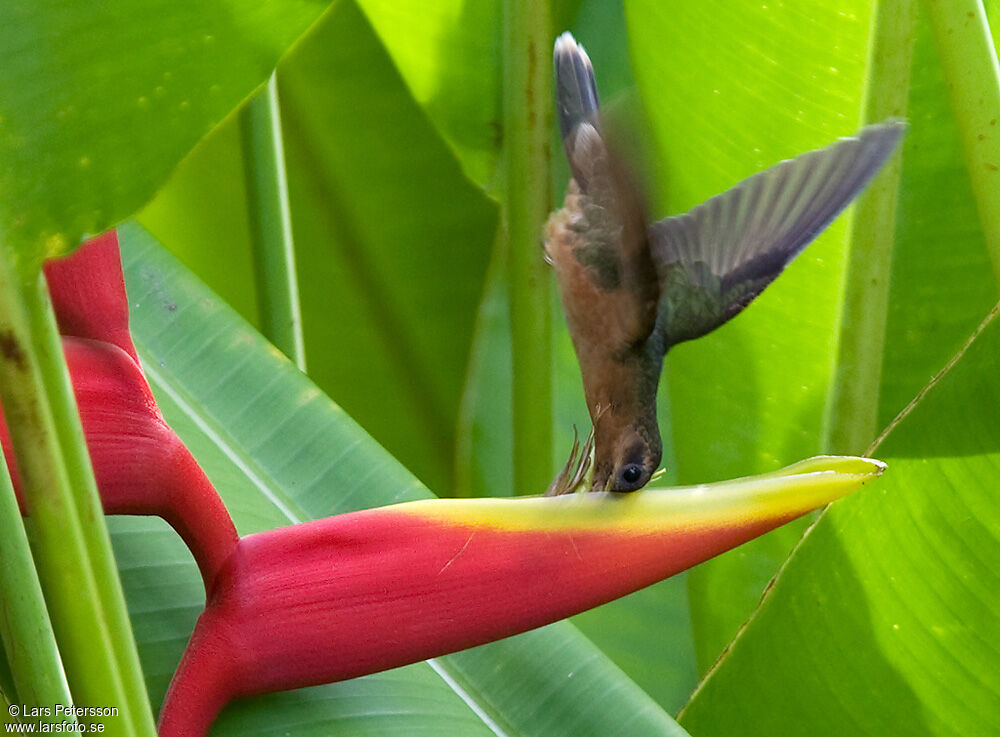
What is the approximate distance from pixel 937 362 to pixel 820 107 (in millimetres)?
183

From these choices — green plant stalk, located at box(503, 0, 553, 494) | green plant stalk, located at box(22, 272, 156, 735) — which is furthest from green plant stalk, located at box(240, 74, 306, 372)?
green plant stalk, located at box(22, 272, 156, 735)

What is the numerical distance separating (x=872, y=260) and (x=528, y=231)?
217mm

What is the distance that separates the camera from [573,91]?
15.4 inches

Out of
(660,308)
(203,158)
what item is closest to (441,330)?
(203,158)

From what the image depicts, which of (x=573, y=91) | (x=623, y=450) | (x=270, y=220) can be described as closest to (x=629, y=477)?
(x=623, y=450)

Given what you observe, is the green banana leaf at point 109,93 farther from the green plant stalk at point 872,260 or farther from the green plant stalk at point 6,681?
the green plant stalk at point 872,260

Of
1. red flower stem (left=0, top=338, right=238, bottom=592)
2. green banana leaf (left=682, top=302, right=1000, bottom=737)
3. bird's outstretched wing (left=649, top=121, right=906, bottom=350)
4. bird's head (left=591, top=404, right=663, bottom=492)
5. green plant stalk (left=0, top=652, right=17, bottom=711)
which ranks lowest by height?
green banana leaf (left=682, top=302, right=1000, bottom=737)

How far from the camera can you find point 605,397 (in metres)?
0.43

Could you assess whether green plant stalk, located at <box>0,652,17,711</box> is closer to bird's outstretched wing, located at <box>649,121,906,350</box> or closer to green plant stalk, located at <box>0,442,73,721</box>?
green plant stalk, located at <box>0,442,73,721</box>

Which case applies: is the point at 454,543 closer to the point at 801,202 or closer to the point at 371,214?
the point at 801,202

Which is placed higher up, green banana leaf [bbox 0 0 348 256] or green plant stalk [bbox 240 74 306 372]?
green banana leaf [bbox 0 0 348 256]

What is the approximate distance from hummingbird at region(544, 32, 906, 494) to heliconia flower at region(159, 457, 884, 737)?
29mm

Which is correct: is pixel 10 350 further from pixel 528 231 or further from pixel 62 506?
pixel 528 231

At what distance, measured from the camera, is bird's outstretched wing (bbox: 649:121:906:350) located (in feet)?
1.32
